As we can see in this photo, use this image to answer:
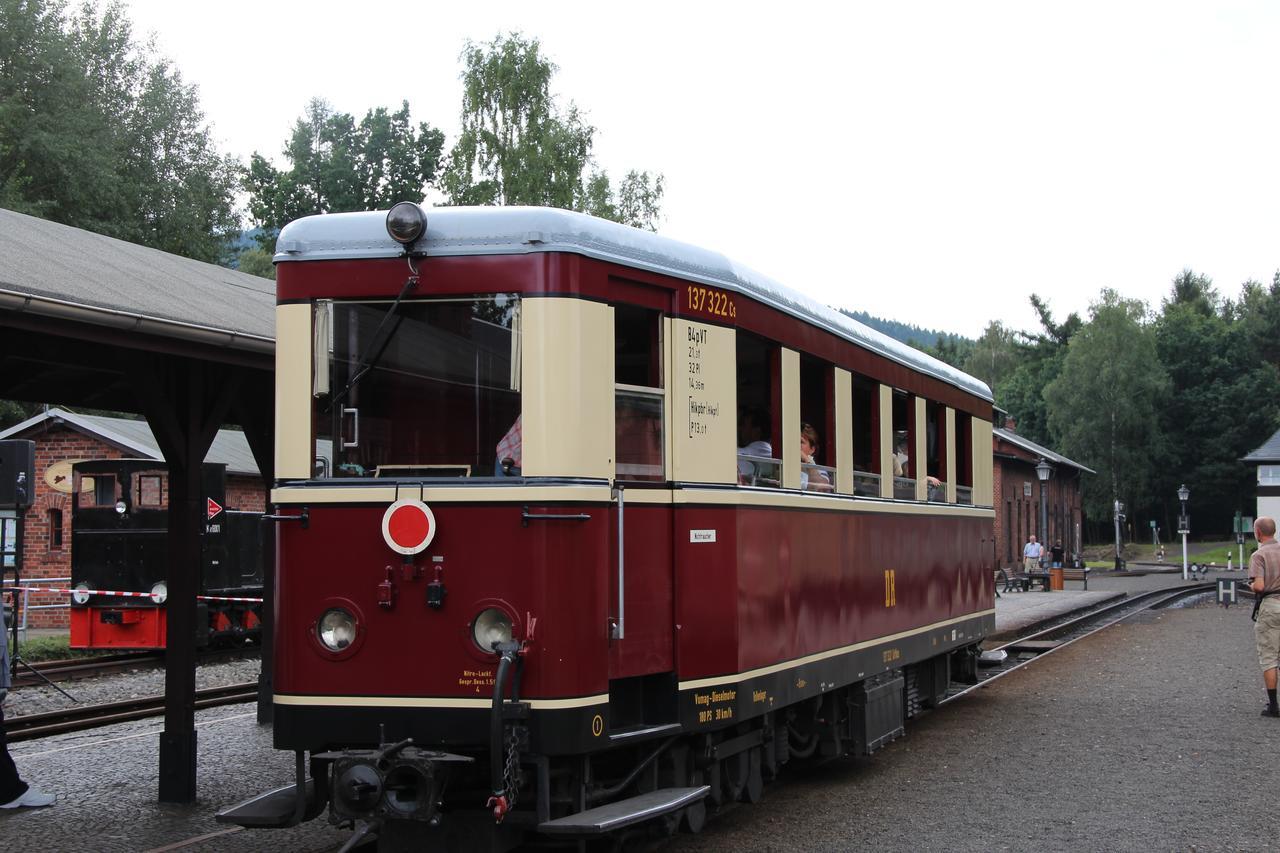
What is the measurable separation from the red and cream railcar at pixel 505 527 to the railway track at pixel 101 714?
6142mm

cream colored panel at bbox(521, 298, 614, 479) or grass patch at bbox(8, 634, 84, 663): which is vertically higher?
cream colored panel at bbox(521, 298, 614, 479)

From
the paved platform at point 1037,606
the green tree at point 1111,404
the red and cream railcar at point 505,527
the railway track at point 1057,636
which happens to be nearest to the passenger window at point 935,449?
the railway track at point 1057,636

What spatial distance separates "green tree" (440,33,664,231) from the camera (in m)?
40.2

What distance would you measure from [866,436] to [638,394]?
3.51m

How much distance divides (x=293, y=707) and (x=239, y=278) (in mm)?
8982

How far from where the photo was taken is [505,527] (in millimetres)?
6059

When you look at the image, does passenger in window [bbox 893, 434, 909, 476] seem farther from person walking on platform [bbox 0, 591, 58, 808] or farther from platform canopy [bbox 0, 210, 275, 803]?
person walking on platform [bbox 0, 591, 58, 808]

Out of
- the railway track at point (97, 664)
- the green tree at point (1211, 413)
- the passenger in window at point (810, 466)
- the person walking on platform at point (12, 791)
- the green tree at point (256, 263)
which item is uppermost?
the green tree at point (256, 263)

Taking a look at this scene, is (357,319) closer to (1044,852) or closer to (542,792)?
(542,792)

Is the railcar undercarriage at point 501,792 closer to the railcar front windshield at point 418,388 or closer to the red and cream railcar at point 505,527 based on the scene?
the red and cream railcar at point 505,527

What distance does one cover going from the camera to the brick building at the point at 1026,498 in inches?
2232

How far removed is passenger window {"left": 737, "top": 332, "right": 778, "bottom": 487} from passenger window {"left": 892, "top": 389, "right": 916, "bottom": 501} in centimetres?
260

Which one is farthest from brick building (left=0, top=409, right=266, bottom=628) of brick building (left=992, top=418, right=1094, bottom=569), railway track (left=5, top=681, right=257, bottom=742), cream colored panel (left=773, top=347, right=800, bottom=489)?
brick building (left=992, top=418, right=1094, bottom=569)

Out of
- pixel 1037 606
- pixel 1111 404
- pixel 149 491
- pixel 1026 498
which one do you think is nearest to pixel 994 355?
pixel 1111 404
